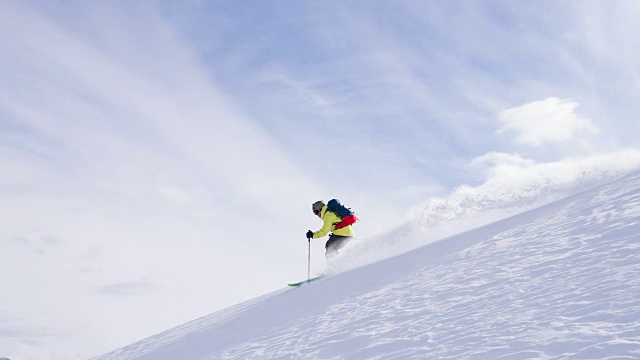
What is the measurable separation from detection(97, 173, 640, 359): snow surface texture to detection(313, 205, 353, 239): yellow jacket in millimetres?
3060

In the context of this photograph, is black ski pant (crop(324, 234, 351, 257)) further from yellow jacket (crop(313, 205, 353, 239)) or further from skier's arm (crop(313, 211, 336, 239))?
skier's arm (crop(313, 211, 336, 239))

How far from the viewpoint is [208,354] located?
9.09 meters

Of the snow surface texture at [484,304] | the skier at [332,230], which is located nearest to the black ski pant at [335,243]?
the skier at [332,230]

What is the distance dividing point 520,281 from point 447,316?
1057 millimetres

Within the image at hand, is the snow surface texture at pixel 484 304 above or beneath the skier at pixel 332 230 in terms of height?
beneath

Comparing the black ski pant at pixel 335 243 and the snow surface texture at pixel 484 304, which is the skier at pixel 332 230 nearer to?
the black ski pant at pixel 335 243

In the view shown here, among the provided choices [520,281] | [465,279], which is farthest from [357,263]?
[520,281]

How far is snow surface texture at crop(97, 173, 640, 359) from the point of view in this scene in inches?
199

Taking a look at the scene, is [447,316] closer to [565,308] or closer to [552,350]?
[565,308]

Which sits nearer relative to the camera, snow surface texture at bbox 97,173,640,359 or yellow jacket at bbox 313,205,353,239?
snow surface texture at bbox 97,173,640,359

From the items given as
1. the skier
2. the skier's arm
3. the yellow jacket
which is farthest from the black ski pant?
the skier's arm

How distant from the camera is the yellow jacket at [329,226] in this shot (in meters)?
15.4

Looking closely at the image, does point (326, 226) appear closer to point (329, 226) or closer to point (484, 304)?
point (329, 226)

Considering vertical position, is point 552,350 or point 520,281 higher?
point 520,281
